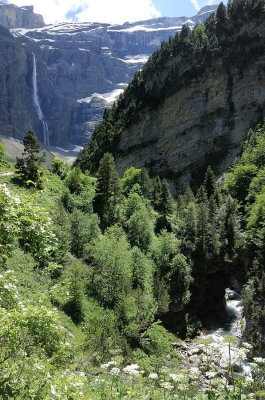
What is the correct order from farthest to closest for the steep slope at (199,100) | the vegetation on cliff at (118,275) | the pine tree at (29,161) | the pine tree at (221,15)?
the pine tree at (221,15) < the steep slope at (199,100) < the pine tree at (29,161) < the vegetation on cliff at (118,275)

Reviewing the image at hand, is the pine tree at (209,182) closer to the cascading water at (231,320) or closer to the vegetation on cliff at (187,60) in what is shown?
the cascading water at (231,320)

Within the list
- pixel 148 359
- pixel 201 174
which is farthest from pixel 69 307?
pixel 201 174

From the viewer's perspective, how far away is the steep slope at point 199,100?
8281 centimetres

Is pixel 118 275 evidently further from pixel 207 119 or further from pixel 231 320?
pixel 207 119

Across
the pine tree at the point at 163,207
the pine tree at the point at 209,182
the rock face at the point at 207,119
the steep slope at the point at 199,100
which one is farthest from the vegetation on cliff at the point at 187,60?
the pine tree at the point at 163,207

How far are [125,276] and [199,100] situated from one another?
65245mm

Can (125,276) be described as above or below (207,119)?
below

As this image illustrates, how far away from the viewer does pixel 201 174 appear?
268 feet

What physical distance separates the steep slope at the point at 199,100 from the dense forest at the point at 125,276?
1483cm

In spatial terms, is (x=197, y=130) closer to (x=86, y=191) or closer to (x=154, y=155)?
(x=154, y=155)

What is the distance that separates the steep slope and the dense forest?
14832mm

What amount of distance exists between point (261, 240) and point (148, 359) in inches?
805

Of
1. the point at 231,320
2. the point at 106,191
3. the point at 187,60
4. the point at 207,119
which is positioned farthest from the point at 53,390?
the point at 187,60

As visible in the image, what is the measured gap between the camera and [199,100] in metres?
89.2
